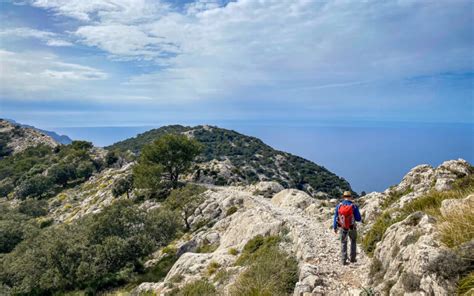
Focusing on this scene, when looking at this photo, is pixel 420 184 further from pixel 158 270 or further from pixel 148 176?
pixel 148 176

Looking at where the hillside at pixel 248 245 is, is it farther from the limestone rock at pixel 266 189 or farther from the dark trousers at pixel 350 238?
the dark trousers at pixel 350 238

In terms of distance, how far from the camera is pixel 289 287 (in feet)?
40.7

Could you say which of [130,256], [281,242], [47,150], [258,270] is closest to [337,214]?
[258,270]

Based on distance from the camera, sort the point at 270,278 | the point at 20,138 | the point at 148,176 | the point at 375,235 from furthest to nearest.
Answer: the point at 20,138 < the point at 148,176 < the point at 375,235 < the point at 270,278

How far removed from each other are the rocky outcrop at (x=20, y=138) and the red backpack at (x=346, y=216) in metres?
139

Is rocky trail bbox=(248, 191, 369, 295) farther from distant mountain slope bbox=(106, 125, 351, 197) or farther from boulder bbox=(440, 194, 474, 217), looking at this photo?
distant mountain slope bbox=(106, 125, 351, 197)

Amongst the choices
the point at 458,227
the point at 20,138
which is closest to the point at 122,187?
the point at 458,227

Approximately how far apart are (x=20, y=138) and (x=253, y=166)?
112 metres

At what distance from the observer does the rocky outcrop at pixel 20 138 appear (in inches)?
5167

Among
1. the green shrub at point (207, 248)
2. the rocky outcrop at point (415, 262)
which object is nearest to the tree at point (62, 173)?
the green shrub at point (207, 248)

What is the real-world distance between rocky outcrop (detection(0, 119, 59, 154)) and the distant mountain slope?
1648 inches

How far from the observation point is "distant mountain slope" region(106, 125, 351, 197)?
65812mm

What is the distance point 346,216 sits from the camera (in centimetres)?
1287

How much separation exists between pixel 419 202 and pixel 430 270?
23.5ft
